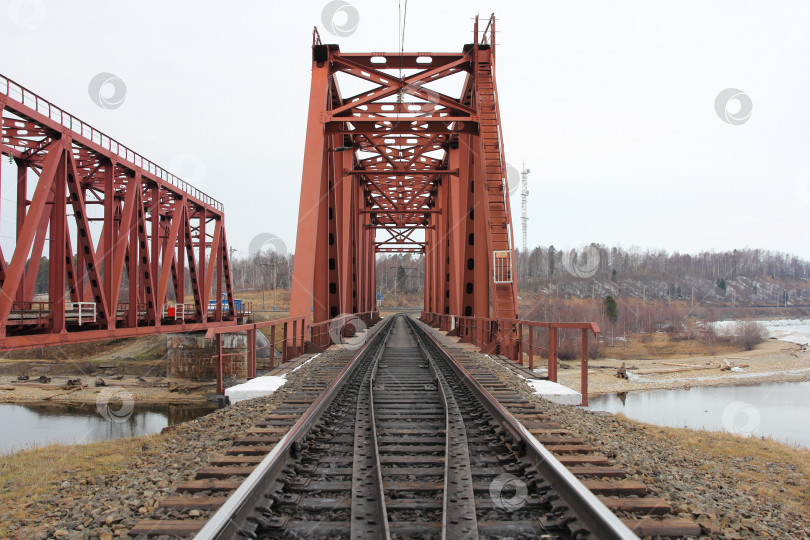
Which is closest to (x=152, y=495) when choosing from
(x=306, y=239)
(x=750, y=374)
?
(x=306, y=239)

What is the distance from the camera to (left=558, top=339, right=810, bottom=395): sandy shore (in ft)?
110

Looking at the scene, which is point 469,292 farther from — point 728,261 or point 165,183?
point 728,261

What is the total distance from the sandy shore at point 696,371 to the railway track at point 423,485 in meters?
24.4

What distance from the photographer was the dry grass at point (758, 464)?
206 inches

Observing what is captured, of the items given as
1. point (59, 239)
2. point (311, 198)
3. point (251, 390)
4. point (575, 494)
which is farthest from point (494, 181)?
point (59, 239)

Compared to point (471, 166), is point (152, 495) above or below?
below

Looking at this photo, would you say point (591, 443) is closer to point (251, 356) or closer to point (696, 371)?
point (251, 356)

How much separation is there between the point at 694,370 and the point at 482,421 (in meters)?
41.1

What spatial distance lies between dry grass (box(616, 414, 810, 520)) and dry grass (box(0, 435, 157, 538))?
238 inches

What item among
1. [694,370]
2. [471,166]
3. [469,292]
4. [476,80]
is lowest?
[694,370]

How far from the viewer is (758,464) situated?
7133 mm

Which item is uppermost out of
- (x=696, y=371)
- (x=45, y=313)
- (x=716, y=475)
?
(x=45, y=313)

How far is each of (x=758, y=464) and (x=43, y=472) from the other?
898 cm

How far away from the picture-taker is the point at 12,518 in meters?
4.18
